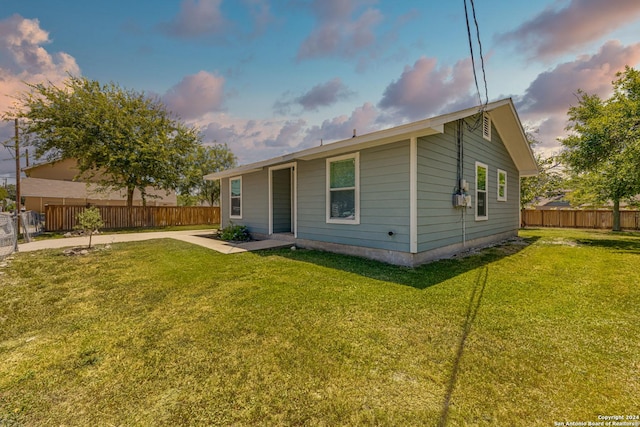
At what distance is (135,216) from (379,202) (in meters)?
14.2

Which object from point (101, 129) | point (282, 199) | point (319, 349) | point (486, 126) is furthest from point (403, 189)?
point (101, 129)

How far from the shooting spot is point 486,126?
762 centimetres

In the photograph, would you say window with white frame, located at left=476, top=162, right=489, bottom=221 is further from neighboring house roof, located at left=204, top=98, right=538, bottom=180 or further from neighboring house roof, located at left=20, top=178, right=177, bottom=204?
neighboring house roof, located at left=20, top=178, right=177, bottom=204

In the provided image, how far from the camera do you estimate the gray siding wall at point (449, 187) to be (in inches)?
209

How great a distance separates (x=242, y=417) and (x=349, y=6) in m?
6.37

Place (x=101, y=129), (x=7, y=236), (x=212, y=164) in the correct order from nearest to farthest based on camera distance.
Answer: (x=7, y=236) → (x=101, y=129) → (x=212, y=164)

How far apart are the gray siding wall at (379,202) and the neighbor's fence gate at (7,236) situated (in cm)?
706

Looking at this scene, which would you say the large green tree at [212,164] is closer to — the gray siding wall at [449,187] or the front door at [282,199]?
the front door at [282,199]

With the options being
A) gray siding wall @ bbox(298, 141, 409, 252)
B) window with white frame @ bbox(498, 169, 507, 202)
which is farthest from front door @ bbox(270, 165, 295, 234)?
window with white frame @ bbox(498, 169, 507, 202)

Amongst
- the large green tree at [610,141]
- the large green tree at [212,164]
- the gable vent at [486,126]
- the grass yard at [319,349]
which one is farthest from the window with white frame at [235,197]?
the large green tree at [212,164]

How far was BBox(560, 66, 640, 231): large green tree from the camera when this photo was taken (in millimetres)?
9352

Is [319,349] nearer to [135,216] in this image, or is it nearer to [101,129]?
[135,216]

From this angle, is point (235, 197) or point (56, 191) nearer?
point (235, 197)

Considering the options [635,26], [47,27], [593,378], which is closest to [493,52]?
[635,26]
